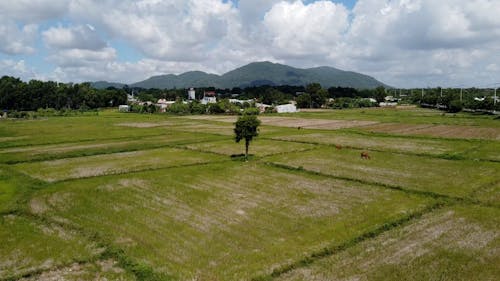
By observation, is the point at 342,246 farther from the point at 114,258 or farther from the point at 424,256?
the point at 114,258

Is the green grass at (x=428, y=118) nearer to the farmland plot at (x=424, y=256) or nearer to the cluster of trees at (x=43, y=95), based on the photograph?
the farmland plot at (x=424, y=256)

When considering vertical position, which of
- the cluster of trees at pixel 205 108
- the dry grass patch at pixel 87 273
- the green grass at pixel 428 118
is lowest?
the dry grass patch at pixel 87 273

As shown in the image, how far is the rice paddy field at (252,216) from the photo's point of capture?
15.2m

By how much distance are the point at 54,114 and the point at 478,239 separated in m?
131

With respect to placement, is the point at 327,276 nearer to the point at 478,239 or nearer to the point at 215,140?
the point at 478,239

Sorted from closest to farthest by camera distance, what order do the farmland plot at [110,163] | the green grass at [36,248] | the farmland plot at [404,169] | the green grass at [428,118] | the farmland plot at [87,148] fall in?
the green grass at [36,248]
the farmland plot at [404,169]
the farmland plot at [110,163]
the farmland plot at [87,148]
the green grass at [428,118]

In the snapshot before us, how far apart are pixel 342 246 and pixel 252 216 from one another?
580 centimetres

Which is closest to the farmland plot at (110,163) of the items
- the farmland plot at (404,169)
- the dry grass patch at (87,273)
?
the farmland plot at (404,169)

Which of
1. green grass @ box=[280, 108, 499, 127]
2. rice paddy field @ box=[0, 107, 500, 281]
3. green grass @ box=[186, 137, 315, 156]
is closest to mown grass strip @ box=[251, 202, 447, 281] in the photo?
rice paddy field @ box=[0, 107, 500, 281]

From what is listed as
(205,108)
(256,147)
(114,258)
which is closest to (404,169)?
(256,147)

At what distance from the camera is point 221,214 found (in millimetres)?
21547

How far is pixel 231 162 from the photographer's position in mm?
37781

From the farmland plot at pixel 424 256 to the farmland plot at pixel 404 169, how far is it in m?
6.74

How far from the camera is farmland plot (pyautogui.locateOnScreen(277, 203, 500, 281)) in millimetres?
14438
